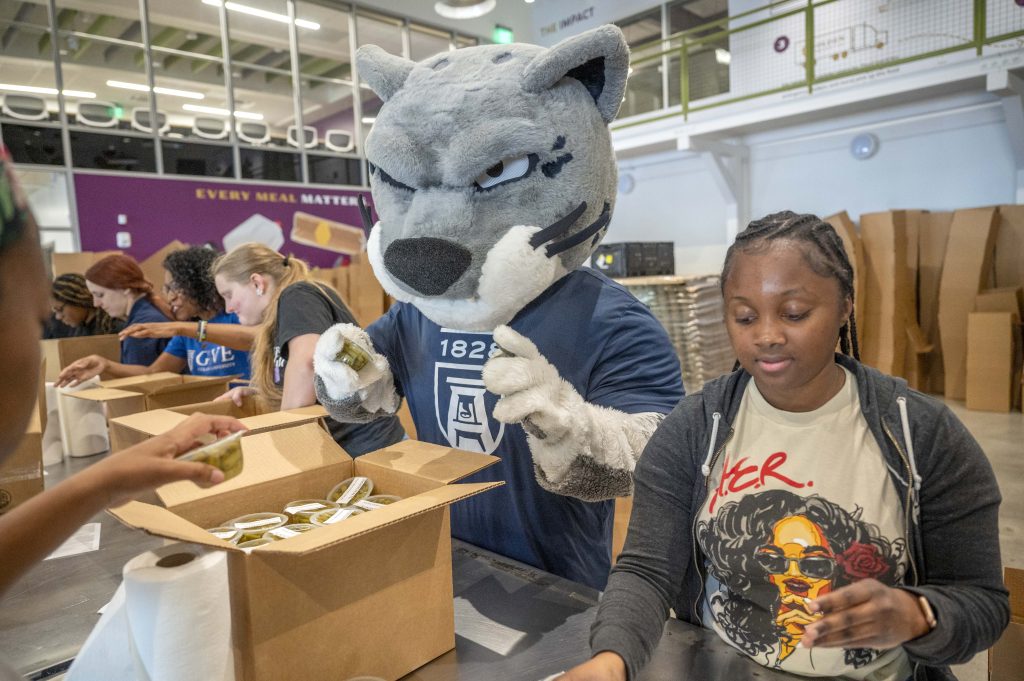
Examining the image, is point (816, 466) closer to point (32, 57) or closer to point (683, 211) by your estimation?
point (683, 211)

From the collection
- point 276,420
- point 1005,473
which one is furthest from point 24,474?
point 1005,473

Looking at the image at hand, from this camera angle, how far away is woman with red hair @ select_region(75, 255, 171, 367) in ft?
11.1

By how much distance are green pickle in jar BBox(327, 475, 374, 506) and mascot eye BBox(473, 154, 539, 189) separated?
2.01 feet

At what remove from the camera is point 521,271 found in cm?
120

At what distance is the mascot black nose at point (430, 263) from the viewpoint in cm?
118

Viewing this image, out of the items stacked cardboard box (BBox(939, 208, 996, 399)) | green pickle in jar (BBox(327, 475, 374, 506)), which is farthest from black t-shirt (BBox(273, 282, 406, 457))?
stacked cardboard box (BBox(939, 208, 996, 399))

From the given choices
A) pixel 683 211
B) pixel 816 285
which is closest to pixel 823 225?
pixel 816 285

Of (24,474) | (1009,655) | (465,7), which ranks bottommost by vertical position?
(1009,655)

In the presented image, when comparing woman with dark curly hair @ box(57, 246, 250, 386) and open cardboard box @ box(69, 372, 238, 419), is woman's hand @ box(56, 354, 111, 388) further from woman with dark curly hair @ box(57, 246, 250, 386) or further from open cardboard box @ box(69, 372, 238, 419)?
open cardboard box @ box(69, 372, 238, 419)

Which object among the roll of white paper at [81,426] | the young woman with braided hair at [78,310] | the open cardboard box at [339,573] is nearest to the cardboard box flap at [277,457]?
the open cardboard box at [339,573]

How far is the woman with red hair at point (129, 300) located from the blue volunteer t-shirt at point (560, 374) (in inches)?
96.5

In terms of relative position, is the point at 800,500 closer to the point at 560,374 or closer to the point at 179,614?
the point at 560,374

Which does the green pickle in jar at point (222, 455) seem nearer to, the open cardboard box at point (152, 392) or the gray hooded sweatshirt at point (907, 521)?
the gray hooded sweatshirt at point (907, 521)

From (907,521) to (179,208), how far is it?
8777 millimetres
